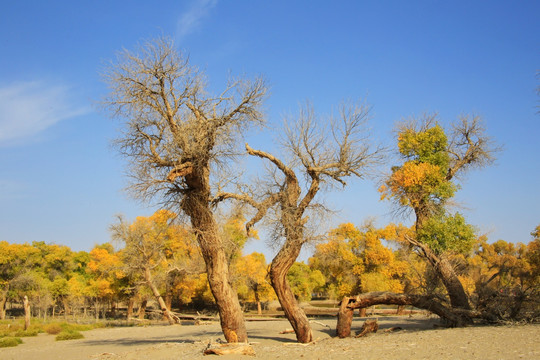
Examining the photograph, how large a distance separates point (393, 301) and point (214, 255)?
6395 mm

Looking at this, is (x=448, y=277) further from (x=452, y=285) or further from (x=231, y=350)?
(x=231, y=350)

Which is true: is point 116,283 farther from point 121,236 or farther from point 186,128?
point 186,128

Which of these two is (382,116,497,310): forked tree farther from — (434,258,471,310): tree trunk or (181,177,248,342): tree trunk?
(181,177,248,342): tree trunk

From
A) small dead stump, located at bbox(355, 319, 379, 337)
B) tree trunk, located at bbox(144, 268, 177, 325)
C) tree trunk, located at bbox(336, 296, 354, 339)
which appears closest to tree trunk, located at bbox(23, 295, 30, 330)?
tree trunk, located at bbox(144, 268, 177, 325)

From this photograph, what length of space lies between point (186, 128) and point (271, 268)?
5096mm

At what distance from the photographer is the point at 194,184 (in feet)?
40.5

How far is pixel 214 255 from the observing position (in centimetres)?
1238

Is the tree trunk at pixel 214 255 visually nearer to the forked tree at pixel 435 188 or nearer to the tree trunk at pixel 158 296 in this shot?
the forked tree at pixel 435 188

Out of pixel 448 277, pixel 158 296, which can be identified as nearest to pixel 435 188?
pixel 448 277

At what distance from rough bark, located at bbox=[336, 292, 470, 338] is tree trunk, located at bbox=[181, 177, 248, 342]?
345 cm

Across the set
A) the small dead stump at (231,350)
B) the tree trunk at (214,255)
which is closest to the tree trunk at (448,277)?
the tree trunk at (214,255)

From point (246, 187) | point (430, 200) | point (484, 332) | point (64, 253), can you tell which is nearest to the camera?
point (484, 332)

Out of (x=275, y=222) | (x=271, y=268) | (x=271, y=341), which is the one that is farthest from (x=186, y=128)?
(x=271, y=341)

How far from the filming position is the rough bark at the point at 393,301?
13.5m
